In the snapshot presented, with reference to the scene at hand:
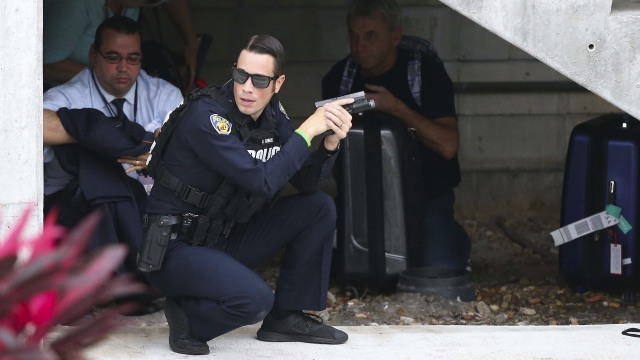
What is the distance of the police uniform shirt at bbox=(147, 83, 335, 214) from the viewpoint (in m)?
3.44

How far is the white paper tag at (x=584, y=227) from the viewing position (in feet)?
15.8

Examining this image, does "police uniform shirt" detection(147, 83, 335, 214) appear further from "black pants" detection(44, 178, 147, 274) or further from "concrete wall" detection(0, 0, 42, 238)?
"black pants" detection(44, 178, 147, 274)

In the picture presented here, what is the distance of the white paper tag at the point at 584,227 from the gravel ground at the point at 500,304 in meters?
0.30

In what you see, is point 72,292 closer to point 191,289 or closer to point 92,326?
point 92,326

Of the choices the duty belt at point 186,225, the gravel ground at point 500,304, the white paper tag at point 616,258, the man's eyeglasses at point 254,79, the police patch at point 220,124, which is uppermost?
the man's eyeglasses at point 254,79

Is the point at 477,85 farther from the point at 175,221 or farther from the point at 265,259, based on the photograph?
the point at 175,221

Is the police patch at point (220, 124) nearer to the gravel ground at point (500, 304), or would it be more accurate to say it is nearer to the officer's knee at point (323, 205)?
the officer's knee at point (323, 205)

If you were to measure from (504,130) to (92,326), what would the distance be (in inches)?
216

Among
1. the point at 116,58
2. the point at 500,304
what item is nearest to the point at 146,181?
the point at 116,58

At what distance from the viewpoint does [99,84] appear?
14.4 feet

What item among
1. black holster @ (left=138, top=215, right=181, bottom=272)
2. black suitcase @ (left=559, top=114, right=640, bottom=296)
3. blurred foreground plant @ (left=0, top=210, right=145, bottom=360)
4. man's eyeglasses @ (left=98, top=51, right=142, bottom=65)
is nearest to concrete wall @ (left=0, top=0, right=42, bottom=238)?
black holster @ (left=138, top=215, right=181, bottom=272)

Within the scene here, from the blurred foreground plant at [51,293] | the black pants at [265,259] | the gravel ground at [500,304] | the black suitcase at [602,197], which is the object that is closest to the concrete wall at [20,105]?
the black pants at [265,259]

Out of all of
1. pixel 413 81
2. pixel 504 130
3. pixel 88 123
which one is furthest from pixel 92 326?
pixel 504 130

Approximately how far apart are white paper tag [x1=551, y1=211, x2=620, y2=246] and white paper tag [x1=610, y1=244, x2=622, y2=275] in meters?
0.10
